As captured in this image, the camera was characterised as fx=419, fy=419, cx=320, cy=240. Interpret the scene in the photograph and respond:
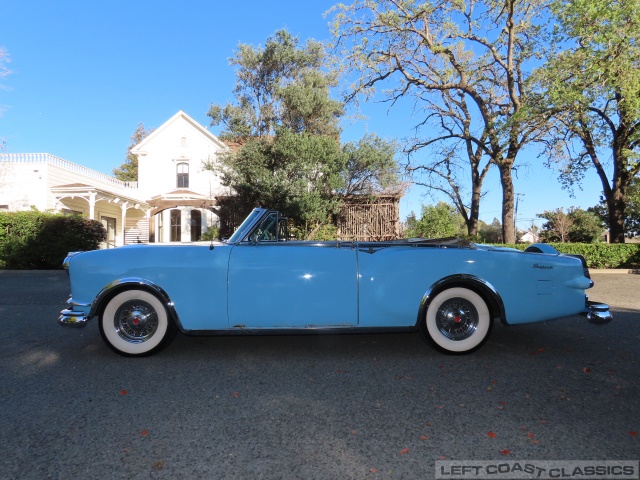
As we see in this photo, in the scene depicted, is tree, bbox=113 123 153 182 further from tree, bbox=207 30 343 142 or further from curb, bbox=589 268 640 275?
curb, bbox=589 268 640 275

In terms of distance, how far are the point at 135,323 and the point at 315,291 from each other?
1765mm

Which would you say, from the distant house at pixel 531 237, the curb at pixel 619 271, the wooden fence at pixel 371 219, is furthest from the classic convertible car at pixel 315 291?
the distant house at pixel 531 237

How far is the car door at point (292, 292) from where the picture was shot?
3.89 metres

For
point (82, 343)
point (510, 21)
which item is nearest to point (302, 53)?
point (510, 21)

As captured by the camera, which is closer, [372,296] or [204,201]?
[372,296]

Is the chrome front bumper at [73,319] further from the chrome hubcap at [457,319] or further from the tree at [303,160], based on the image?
the tree at [303,160]

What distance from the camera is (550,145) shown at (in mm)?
17656

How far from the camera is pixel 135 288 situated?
3982mm

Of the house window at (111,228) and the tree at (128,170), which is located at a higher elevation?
the tree at (128,170)

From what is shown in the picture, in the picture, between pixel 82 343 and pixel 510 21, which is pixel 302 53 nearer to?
pixel 510 21

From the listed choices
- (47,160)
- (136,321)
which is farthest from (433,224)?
(47,160)

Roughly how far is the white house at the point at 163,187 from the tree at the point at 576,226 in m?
39.7

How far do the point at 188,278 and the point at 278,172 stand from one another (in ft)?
44.0

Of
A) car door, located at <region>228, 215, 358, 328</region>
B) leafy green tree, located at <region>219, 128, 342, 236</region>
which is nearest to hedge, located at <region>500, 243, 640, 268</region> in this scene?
leafy green tree, located at <region>219, 128, 342, 236</region>
